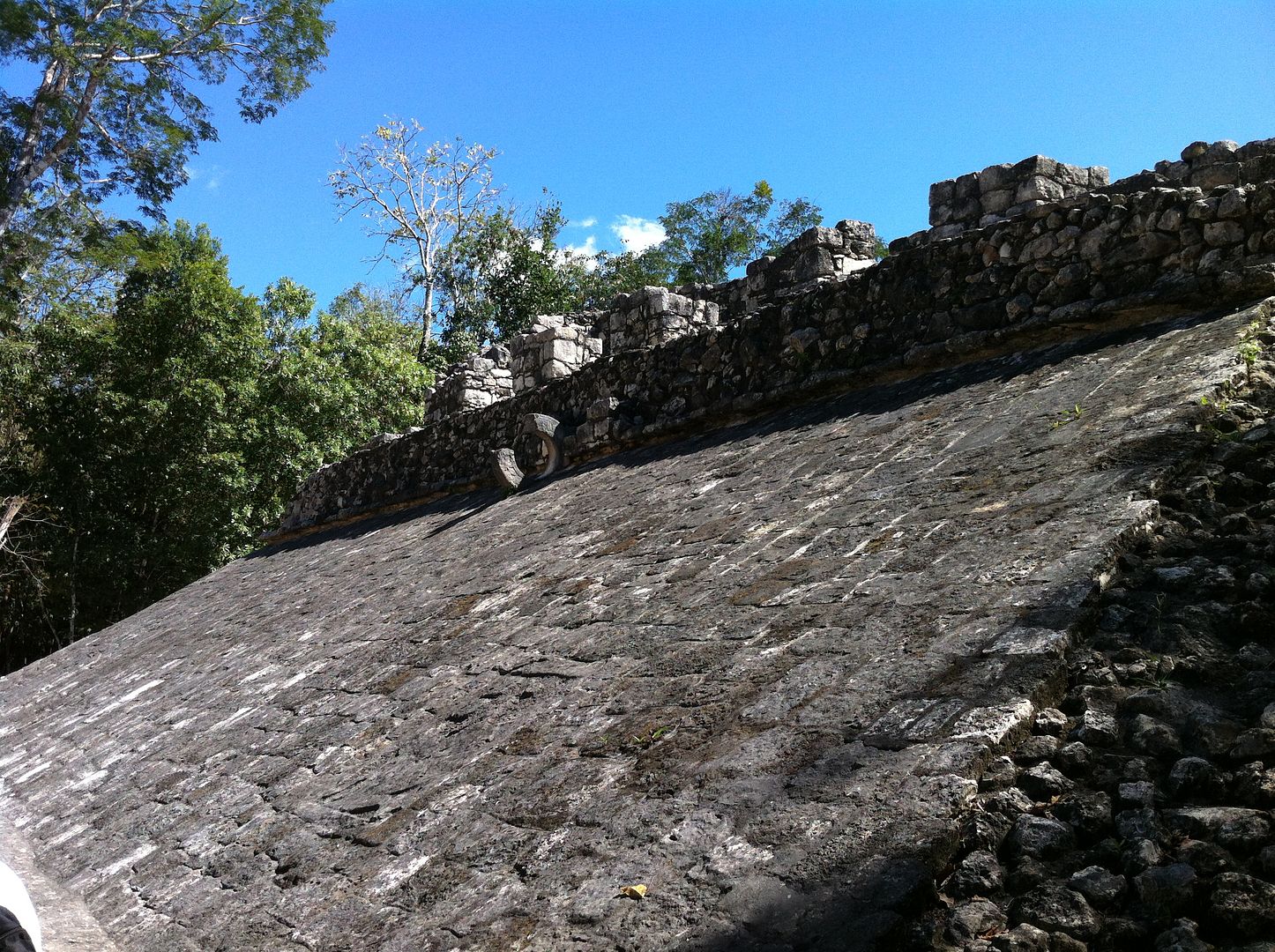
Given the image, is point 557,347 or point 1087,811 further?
point 557,347

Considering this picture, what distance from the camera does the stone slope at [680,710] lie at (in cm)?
216

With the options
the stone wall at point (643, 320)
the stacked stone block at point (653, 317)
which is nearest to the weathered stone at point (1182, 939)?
the stone wall at point (643, 320)

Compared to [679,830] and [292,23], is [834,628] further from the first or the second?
[292,23]

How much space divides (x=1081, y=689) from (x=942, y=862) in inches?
24.3

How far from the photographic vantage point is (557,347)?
10.8m

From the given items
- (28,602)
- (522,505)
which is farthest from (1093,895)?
(28,602)

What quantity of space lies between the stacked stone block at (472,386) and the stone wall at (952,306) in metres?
2.36

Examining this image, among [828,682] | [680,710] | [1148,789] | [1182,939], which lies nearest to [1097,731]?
[1148,789]

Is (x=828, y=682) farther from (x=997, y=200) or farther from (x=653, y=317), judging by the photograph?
(x=653, y=317)

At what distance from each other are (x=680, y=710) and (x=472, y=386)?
8939 millimetres

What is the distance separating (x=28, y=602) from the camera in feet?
71.1

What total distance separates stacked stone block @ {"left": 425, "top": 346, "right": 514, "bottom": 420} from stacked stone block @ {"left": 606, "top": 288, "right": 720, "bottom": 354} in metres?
1.69

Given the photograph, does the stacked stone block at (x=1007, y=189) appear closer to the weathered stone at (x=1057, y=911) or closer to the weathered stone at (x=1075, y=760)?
the weathered stone at (x=1075, y=760)

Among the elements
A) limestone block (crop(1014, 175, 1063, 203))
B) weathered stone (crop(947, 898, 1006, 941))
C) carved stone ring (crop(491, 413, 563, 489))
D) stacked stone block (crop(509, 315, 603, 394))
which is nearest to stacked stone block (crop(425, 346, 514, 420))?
stacked stone block (crop(509, 315, 603, 394))
